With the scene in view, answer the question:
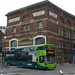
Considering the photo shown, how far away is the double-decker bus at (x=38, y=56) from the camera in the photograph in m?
20.5

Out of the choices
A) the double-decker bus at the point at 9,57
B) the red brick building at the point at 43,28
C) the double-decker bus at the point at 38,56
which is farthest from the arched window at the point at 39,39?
the double-decker bus at the point at 38,56

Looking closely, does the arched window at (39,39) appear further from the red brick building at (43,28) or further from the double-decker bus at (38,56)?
the double-decker bus at (38,56)

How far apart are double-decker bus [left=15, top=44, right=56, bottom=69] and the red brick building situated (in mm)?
8455

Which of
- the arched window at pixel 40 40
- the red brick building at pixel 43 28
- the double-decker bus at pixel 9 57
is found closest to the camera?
the double-decker bus at pixel 9 57

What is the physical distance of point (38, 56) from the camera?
21109 mm

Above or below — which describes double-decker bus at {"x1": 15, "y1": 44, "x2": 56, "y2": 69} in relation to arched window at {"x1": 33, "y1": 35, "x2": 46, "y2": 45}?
below

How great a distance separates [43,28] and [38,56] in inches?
461

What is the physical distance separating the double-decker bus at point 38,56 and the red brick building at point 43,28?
333 inches

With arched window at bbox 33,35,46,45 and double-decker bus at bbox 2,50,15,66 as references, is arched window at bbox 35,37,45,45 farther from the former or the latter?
double-decker bus at bbox 2,50,15,66

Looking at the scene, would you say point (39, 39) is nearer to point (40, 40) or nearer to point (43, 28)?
point (40, 40)

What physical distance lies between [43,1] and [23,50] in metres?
13.3

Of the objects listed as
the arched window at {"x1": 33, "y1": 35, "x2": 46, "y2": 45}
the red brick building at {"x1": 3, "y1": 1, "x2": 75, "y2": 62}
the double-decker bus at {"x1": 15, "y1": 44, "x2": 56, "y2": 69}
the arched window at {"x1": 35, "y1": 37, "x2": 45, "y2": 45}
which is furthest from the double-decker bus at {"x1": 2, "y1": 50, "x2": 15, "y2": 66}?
the arched window at {"x1": 35, "y1": 37, "x2": 45, "y2": 45}

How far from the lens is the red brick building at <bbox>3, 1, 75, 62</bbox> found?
32.0 meters

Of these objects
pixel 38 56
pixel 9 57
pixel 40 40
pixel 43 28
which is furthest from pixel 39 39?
pixel 38 56
